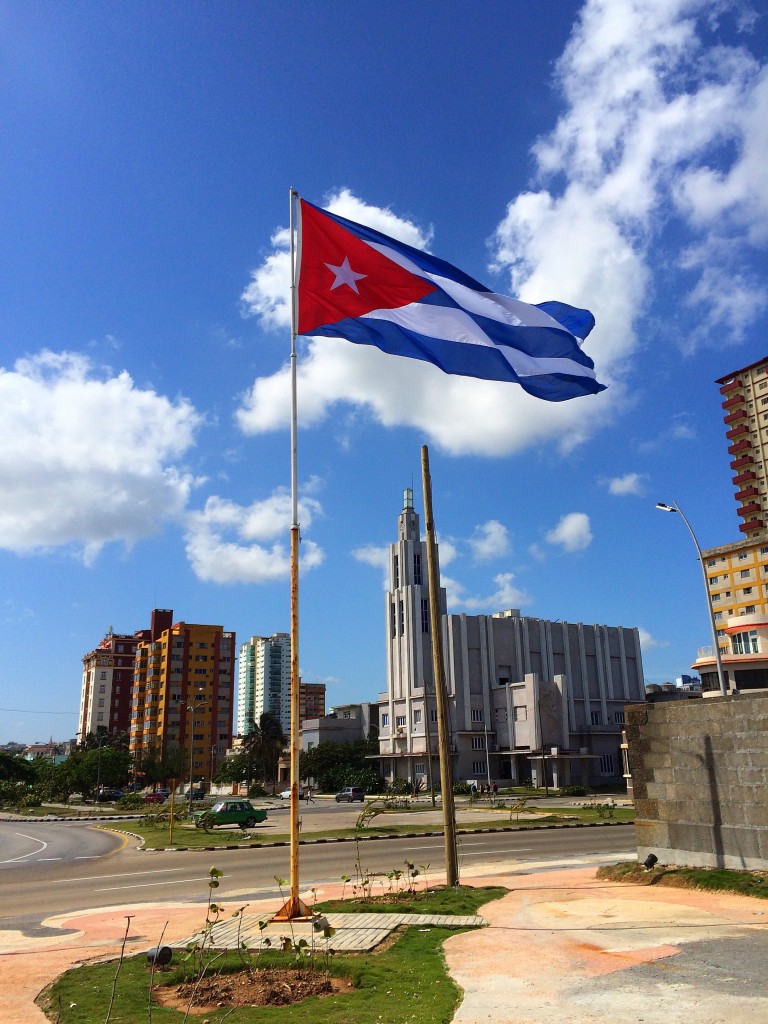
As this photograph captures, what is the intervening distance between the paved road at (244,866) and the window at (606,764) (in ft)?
211

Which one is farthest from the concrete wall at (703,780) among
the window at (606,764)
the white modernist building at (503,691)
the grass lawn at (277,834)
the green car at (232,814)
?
the window at (606,764)

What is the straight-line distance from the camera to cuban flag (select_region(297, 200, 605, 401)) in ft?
45.8

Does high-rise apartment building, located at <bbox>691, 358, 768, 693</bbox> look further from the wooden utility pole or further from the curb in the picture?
the wooden utility pole

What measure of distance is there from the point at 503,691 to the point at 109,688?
97.4 m

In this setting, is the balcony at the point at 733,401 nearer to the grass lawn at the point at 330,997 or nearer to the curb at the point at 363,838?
the curb at the point at 363,838

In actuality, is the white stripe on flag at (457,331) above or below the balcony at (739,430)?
below

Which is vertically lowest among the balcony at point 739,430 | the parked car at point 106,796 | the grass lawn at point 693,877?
the parked car at point 106,796

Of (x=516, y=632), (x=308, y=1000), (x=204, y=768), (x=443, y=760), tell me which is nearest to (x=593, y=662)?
(x=516, y=632)

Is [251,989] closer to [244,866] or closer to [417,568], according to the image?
[244,866]

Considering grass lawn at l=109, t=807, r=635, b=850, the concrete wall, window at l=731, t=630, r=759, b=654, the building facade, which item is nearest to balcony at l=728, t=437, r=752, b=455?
window at l=731, t=630, r=759, b=654

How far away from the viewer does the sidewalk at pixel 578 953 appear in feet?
24.7

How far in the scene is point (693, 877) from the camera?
1460 cm

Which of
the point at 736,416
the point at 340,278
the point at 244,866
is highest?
the point at 736,416

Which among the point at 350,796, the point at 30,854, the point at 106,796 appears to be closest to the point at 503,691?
the point at 350,796
